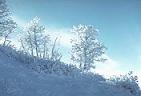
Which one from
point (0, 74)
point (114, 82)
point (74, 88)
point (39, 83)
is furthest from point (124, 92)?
point (0, 74)

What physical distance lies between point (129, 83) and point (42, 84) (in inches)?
232

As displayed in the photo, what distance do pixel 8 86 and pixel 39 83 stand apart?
7.52 ft

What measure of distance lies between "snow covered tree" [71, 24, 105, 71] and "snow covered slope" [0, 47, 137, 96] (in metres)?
32.8

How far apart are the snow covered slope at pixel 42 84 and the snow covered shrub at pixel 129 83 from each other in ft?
2.44

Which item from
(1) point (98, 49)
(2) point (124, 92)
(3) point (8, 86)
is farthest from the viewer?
(1) point (98, 49)

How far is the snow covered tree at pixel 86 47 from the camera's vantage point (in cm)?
5591

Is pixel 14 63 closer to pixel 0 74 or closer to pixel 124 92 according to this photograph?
pixel 0 74

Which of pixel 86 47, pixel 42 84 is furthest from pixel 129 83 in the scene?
pixel 86 47

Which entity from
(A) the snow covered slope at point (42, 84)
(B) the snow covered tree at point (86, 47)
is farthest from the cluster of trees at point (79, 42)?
(A) the snow covered slope at point (42, 84)

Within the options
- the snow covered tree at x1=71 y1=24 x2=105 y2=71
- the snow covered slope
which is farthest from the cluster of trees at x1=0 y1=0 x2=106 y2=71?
the snow covered slope

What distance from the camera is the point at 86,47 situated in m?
57.0

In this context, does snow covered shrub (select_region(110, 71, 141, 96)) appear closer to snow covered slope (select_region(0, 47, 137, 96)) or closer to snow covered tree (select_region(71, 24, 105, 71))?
snow covered slope (select_region(0, 47, 137, 96))

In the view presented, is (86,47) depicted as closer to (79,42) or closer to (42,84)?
(79,42)

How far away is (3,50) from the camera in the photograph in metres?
23.9
